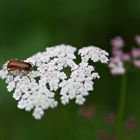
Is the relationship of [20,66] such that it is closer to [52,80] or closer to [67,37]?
[52,80]

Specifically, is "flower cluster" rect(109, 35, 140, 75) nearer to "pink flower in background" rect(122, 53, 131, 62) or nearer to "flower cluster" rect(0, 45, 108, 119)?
"pink flower in background" rect(122, 53, 131, 62)

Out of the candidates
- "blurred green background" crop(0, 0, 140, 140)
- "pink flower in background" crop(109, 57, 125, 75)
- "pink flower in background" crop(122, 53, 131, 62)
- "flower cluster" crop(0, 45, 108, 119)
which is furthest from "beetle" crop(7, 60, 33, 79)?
"blurred green background" crop(0, 0, 140, 140)

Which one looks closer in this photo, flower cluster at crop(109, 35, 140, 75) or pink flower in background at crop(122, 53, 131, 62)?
flower cluster at crop(109, 35, 140, 75)

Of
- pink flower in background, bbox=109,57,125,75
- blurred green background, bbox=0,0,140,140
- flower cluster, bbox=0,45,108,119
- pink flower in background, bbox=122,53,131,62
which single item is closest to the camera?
flower cluster, bbox=0,45,108,119

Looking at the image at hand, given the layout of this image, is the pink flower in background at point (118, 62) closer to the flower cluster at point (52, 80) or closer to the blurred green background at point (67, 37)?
the flower cluster at point (52, 80)

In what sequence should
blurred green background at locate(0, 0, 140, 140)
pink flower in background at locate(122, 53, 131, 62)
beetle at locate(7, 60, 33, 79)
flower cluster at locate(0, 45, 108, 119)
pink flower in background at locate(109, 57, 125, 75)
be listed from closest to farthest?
flower cluster at locate(0, 45, 108, 119), beetle at locate(7, 60, 33, 79), pink flower in background at locate(109, 57, 125, 75), pink flower in background at locate(122, 53, 131, 62), blurred green background at locate(0, 0, 140, 140)

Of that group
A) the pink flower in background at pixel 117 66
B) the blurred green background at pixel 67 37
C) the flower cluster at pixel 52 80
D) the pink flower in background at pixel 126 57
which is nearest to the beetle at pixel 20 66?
the flower cluster at pixel 52 80

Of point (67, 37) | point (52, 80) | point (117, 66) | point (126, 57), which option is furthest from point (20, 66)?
point (67, 37)
